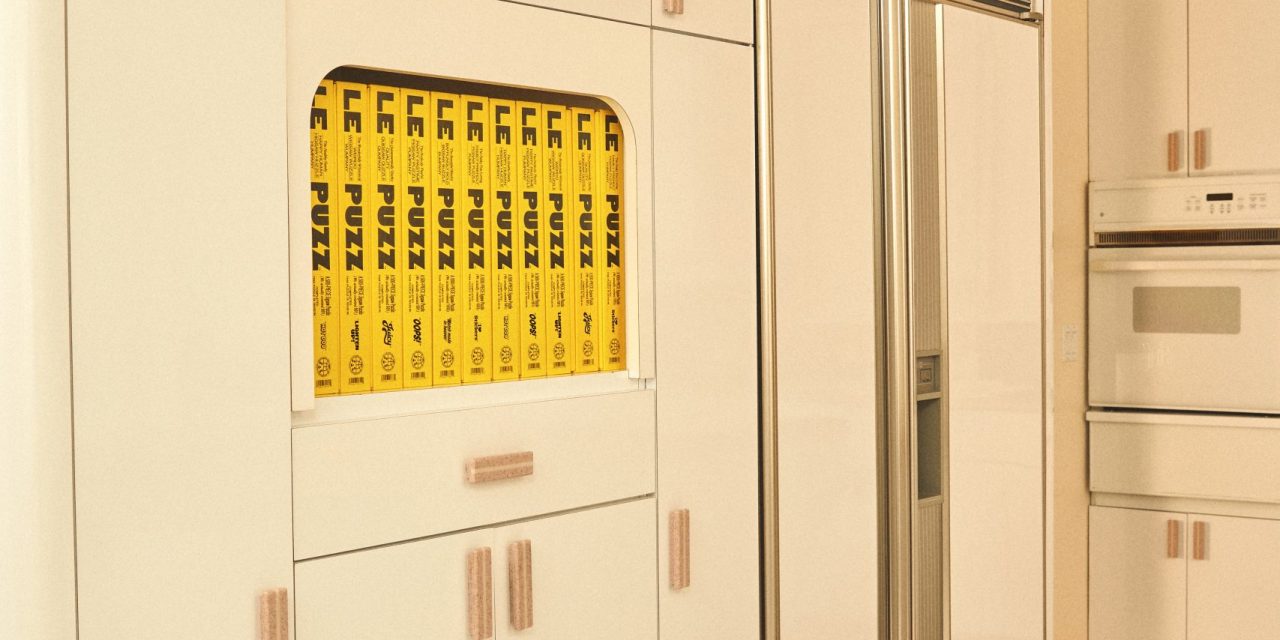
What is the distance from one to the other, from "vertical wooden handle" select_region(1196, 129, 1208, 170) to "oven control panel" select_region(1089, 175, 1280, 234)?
0.22ft

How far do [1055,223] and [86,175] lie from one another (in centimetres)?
223

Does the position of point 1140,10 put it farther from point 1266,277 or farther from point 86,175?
point 86,175

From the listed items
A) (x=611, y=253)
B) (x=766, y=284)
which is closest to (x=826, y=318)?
(x=766, y=284)

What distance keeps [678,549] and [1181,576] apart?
5.56 feet

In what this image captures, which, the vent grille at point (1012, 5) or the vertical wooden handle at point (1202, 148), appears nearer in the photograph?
the vent grille at point (1012, 5)

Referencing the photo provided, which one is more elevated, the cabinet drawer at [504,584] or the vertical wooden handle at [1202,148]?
the vertical wooden handle at [1202,148]

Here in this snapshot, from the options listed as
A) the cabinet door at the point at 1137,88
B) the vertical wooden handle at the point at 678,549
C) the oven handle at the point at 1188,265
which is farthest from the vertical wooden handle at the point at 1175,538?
the vertical wooden handle at the point at 678,549

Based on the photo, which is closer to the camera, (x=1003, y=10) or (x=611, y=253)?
(x=611, y=253)

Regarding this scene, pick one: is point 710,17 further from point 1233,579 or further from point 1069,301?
point 1233,579

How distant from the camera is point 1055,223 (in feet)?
8.46

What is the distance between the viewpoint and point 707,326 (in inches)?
64.3

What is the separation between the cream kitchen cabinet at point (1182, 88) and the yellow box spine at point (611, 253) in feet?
5.48

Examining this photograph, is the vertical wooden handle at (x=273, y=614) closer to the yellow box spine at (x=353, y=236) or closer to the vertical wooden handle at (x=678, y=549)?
the yellow box spine at (x=353, y=236)

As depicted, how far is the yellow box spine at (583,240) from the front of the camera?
153cm
